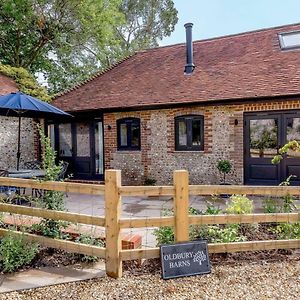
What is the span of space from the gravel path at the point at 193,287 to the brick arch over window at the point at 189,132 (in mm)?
6403

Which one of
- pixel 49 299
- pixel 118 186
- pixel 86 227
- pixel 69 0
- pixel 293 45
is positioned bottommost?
pixel 49 299

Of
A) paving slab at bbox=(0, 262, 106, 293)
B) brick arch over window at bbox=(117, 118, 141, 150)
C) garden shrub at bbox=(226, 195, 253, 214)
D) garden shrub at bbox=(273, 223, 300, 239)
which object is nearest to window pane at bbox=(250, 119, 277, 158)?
brick arch over window at bbox=(117, 118, 141, 150)

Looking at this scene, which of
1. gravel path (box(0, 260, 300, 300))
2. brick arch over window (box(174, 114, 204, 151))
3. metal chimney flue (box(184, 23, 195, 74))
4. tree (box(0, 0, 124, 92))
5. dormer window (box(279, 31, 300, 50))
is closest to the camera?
gravel path (box(0, 260, 300, 300))

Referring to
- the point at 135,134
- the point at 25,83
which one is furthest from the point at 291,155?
the point at 25,83

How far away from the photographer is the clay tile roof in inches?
366

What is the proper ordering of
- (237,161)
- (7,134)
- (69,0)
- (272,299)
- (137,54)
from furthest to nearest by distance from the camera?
(69,0) < (137,54) < (7,134) < (237,161) < (272,299)

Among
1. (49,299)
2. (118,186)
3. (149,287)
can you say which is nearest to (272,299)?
(149,287)

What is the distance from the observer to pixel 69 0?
17094 mm

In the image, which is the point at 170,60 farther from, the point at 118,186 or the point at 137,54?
the point at 118,186

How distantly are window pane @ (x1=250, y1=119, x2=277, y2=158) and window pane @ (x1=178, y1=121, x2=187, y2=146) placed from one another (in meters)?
2.04

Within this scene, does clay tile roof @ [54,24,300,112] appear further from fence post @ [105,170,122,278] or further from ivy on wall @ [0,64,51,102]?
fence post @ [105,170,122,278]

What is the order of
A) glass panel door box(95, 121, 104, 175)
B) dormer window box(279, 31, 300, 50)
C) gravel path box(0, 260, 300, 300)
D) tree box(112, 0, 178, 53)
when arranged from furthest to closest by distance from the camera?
Result: tree box(112, 0, 178, 53), glass panel door box(95, 121, 104, 175), dormer window box(279, 31, 300, 50), gravel path box(0, 260, 300, 300)

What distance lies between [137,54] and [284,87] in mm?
7777

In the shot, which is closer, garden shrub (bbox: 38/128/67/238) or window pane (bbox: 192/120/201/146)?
garden shrub (bbox: 38/128/67/238)
